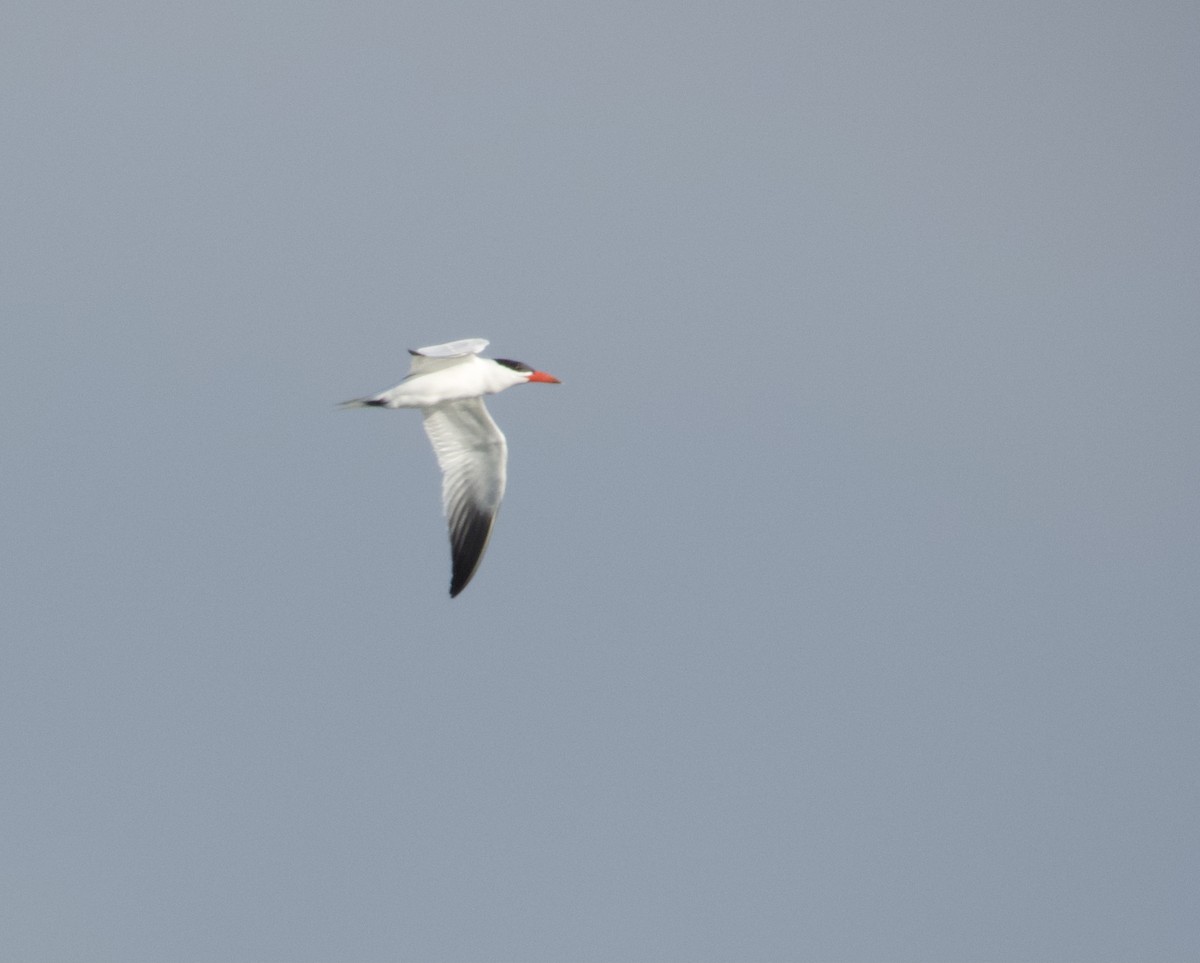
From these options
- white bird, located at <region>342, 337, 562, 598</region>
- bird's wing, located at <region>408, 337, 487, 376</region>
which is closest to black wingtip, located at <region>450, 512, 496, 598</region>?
white bird, located at <region>342, 337, 562, 598</region>

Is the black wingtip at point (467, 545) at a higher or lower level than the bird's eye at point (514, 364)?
lower

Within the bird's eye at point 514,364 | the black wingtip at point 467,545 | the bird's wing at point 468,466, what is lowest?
the black wingtip at point 467,545

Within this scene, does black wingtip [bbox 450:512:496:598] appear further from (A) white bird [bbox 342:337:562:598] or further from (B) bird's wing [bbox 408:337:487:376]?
(B) bird's wing [bbox 408:337:487:376]

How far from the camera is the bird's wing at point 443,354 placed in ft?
49.0

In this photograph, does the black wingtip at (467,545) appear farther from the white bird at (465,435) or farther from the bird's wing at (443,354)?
Answer: the bird's wing at (443,354)

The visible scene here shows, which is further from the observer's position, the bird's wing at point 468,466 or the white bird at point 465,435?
the bird's wing at point 468,466

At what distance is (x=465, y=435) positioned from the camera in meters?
17.0

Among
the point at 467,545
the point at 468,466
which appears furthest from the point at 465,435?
the point at 467,545

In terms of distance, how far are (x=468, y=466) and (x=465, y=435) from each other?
0.35m

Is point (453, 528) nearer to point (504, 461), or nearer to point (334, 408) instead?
point (504, 461)

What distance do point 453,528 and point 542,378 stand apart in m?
1.94

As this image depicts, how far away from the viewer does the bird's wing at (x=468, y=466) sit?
55.0 ft

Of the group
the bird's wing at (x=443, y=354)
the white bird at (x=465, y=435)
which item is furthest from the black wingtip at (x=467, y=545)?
the bird's wing at (x=443, y=354)

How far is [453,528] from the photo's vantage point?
16.8m
